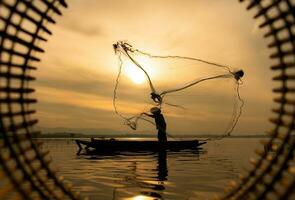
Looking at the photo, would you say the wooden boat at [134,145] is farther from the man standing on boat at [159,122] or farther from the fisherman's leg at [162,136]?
the man standing on boat at [159,122]

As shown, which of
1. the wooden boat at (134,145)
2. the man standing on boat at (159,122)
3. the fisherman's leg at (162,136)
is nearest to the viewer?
the man standing on boat at (159,122)

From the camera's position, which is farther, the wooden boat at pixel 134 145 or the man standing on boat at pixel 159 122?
the wooden boat at pixel 134 145

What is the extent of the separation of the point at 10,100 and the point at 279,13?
10.7 ft

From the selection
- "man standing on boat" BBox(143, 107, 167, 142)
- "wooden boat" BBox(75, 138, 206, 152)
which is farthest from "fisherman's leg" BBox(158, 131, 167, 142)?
"wooden boat" BBox(75, 138, 206, 152)

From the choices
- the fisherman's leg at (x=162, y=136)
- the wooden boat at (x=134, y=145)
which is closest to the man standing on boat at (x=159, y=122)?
the fisherman's leg at (x=162, y=136)

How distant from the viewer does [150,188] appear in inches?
787

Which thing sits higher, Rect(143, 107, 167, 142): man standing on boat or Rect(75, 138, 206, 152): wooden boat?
Rect(143, 107, 167, 142): man standing on boat

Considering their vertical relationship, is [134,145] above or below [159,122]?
below

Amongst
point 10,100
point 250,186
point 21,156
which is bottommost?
point 250,186

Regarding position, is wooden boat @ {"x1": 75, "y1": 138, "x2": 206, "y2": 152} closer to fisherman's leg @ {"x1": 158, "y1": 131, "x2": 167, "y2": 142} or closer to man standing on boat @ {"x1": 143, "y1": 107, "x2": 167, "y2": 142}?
fisherman's leg @ {"x1": 158, "y1": 131, "x2": 167, "y2": 142}

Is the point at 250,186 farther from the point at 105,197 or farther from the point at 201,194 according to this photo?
the point at 201,194

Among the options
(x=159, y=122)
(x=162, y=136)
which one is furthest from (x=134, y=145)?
(x=159, y=122)

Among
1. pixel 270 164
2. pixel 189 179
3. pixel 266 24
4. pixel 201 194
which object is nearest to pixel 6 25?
pixel 266 24

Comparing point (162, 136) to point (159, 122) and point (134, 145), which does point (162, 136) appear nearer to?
point (159, 122)
